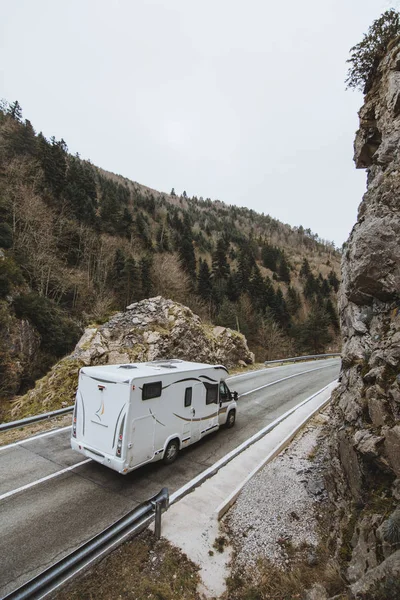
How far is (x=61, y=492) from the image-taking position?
6.50 metres

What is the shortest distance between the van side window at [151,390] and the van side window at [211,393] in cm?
244

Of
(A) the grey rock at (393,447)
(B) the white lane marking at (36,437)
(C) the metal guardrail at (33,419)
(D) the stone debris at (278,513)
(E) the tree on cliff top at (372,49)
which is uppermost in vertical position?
(E) the tree on cliff top at (372,49)

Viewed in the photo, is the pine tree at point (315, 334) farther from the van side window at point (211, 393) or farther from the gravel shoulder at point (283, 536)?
the gravel shoulder at point (283, 536)

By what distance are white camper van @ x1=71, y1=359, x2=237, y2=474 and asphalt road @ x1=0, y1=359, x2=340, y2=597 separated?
0.61 meters

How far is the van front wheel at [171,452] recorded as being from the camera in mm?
8015

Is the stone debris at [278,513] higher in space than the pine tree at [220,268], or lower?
lower

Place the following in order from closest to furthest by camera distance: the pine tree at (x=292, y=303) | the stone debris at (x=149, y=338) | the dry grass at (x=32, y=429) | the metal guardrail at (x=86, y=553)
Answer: the metal guardrail at (x=86, y=553) → the dry grass at (x=32, y=429) → the stone debris at (x=149, y=338) → the pine tree at (x=292, y=303)

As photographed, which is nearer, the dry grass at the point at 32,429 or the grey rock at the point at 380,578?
the grey rock at the point at 380,578

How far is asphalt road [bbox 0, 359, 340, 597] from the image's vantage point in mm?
4812

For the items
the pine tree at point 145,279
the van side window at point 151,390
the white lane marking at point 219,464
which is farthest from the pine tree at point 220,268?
the van side window at point 151,390

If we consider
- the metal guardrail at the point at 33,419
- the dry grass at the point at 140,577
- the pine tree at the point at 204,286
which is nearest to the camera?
the dry grass at the point at 140,577

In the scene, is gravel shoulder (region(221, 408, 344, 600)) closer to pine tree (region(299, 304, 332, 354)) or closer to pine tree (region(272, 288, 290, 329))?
pine tree (region(299, 304, 332, 354))

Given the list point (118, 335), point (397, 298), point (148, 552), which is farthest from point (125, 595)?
point (118, 335)

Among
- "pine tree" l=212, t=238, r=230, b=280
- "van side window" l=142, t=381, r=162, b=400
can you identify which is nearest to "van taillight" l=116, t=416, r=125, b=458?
"van side window" l=142, t=381, r=162, b=400
